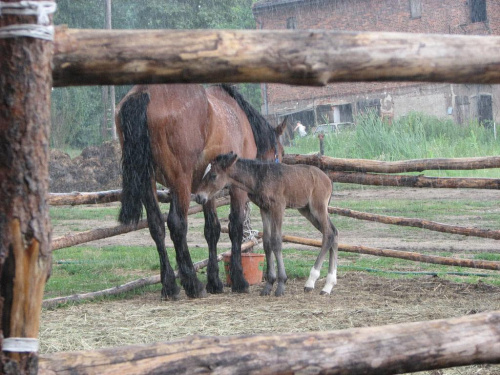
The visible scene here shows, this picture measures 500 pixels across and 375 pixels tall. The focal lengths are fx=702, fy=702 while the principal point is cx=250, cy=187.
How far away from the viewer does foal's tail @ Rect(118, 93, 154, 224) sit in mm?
6809

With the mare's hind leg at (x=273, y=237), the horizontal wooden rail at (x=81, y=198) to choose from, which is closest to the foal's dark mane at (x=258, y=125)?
the mare's hind leg at (x=273, y=237)

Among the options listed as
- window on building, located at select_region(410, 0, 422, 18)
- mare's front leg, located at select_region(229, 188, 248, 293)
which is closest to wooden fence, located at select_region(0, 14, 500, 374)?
mare's front leg, located at select_region(229, 188, 248, 293)

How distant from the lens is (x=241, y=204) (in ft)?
25.7

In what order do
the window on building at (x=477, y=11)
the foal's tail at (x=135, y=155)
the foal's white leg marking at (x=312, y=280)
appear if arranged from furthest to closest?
the window on building at (x=477, y=11)
the foal's white leg marking at (x=312, y=280)
the foal's tail at (x=135, y=155)

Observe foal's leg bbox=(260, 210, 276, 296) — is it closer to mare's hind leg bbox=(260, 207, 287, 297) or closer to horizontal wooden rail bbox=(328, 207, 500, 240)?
mare's hind leg bbox=(260, 207, 287, 297)

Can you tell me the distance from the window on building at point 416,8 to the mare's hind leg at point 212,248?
965 inches

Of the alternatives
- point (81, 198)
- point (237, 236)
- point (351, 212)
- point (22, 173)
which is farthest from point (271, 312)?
point (22, 173)

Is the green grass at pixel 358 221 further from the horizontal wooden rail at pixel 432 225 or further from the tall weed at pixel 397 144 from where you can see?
the horizontal wooden rail at pixel 432 225

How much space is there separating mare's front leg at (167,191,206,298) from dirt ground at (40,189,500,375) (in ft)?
0.46

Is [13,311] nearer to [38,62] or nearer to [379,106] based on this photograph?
[38,62]

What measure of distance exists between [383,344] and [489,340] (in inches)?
18.0

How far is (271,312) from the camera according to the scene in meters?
6.20

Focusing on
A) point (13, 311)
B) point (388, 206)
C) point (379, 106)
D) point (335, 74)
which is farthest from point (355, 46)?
point (379, 106)

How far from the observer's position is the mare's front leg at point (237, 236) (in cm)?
764
